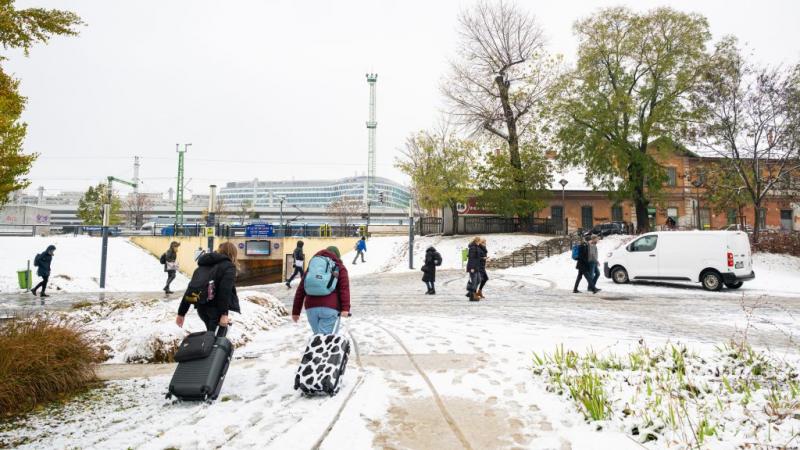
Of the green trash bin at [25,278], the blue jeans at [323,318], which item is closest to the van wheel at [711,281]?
the blue jeans at [323,318]

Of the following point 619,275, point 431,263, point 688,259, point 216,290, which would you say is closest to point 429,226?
point 619,275

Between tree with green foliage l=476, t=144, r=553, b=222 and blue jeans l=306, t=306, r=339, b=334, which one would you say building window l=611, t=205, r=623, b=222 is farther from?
blue jeans l=306, t=306, r=339, b=334

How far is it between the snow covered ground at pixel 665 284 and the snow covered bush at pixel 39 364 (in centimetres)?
1499

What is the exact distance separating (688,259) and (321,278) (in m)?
14.9

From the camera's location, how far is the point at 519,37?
3350 cm

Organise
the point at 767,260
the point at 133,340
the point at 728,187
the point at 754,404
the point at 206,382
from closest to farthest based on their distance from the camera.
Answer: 1. the point at 754,404
2. the point at 206,382
3. the point at 133,340
4. the point at 767,260
5. the point at 728,187

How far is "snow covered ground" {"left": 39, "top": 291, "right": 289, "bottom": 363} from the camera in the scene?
6500mm

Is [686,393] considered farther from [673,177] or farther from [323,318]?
[673,177]

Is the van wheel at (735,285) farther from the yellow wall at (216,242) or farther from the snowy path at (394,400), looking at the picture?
the yellow wall at (216,242)

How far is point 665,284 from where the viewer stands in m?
16.8

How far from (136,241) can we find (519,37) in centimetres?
3282

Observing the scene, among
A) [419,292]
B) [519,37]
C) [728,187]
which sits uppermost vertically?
[519,37]

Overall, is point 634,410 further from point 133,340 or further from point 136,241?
Result: point 136,241

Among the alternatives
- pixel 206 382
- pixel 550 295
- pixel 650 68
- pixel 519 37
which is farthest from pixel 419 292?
pixel 519 37
